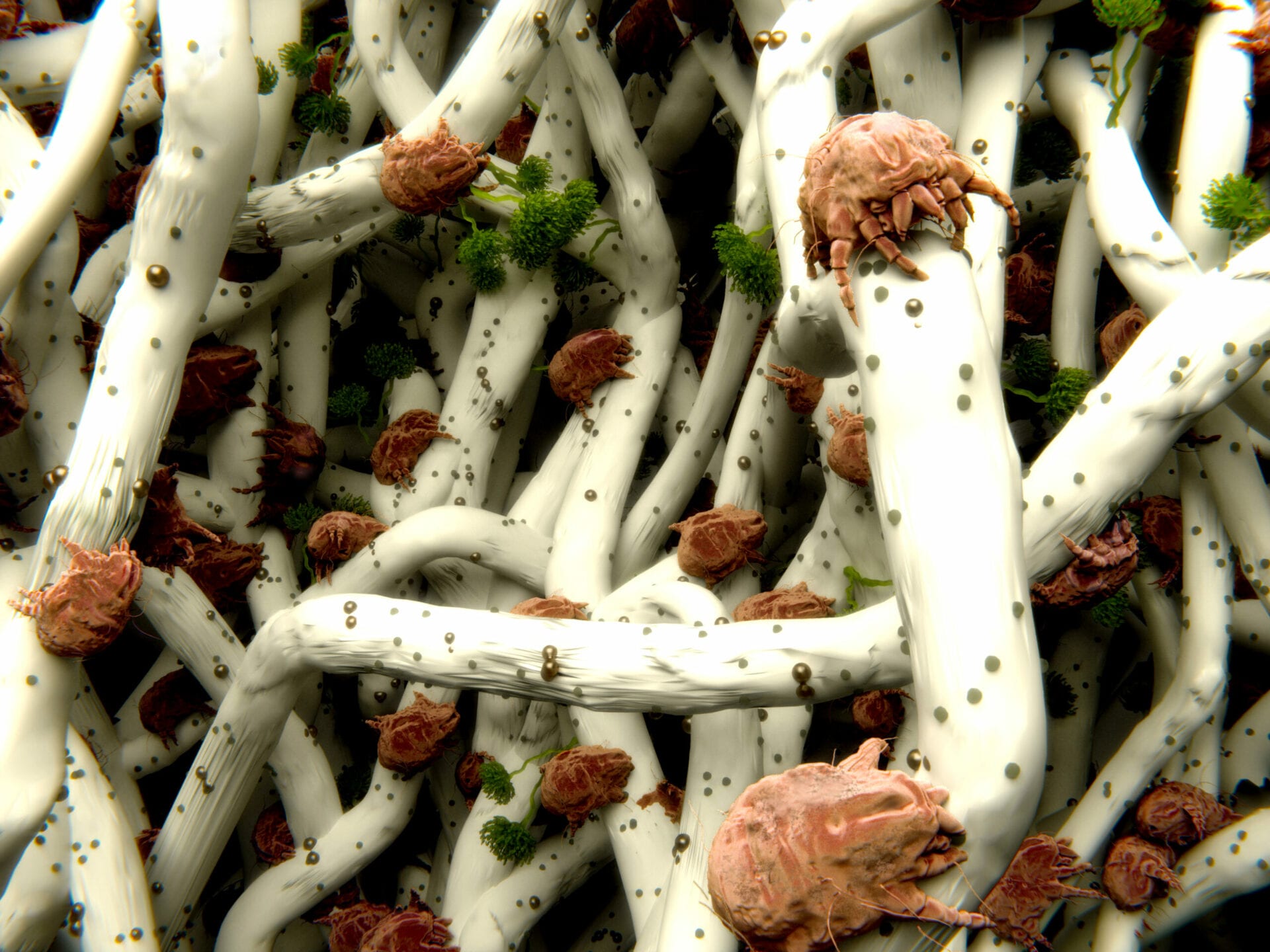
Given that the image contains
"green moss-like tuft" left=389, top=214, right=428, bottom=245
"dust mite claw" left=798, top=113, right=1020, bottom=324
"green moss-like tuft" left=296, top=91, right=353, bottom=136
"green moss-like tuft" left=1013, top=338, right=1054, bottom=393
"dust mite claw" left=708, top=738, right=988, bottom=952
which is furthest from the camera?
"green moss-like tuft" left=389, top=214, right=428, bottom=245

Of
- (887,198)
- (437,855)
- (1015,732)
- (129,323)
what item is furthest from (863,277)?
(437,855)

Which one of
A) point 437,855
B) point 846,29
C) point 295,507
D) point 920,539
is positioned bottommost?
point 437,855

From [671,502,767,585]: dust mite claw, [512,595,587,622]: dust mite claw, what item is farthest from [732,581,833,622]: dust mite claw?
[512,595,587,622]: dust mite claw

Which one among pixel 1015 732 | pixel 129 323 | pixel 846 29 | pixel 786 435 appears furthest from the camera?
pixel 786 435

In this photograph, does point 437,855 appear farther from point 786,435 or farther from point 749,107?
point 749,107

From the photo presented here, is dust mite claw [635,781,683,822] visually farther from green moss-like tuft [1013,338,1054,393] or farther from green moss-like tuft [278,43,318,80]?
green moss-like tuft [278,43,318,80]

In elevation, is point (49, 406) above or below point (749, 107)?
below

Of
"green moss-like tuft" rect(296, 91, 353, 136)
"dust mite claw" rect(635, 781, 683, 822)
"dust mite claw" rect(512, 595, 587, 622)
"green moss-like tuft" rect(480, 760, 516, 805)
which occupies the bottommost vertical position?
"green moss-like tuft" rect(480, 760, 516, 805)

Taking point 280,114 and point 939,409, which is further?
point 280,114
